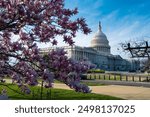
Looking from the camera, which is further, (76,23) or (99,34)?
(99,34)

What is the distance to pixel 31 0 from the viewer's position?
621 centimetres

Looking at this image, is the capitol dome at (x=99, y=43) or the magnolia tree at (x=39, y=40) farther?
the capitol dome at (x=99, y=43)

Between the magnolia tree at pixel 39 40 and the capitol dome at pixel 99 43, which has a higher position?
the capitol dome at pixel 99 43

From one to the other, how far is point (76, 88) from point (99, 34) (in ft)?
530

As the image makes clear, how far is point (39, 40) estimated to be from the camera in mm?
6773

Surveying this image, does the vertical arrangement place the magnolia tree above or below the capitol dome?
below

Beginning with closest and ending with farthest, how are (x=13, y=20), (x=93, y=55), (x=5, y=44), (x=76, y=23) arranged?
(x=13, y=20), (x=76, y=23), (x=5, y=44), (x=93, y=55)

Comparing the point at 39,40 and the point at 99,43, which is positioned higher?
the point at 99,43

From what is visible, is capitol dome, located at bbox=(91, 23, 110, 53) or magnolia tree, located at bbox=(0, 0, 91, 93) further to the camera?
capitol dome, located at bbox=(91, 23, 110, 53)

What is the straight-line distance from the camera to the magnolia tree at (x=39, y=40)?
6.09 meters

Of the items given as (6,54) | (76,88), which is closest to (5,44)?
(6,54)

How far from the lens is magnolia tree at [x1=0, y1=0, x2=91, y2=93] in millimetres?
6086

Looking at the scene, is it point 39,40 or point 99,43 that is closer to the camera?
point 39,40

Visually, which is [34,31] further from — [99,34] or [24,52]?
[99,34]
